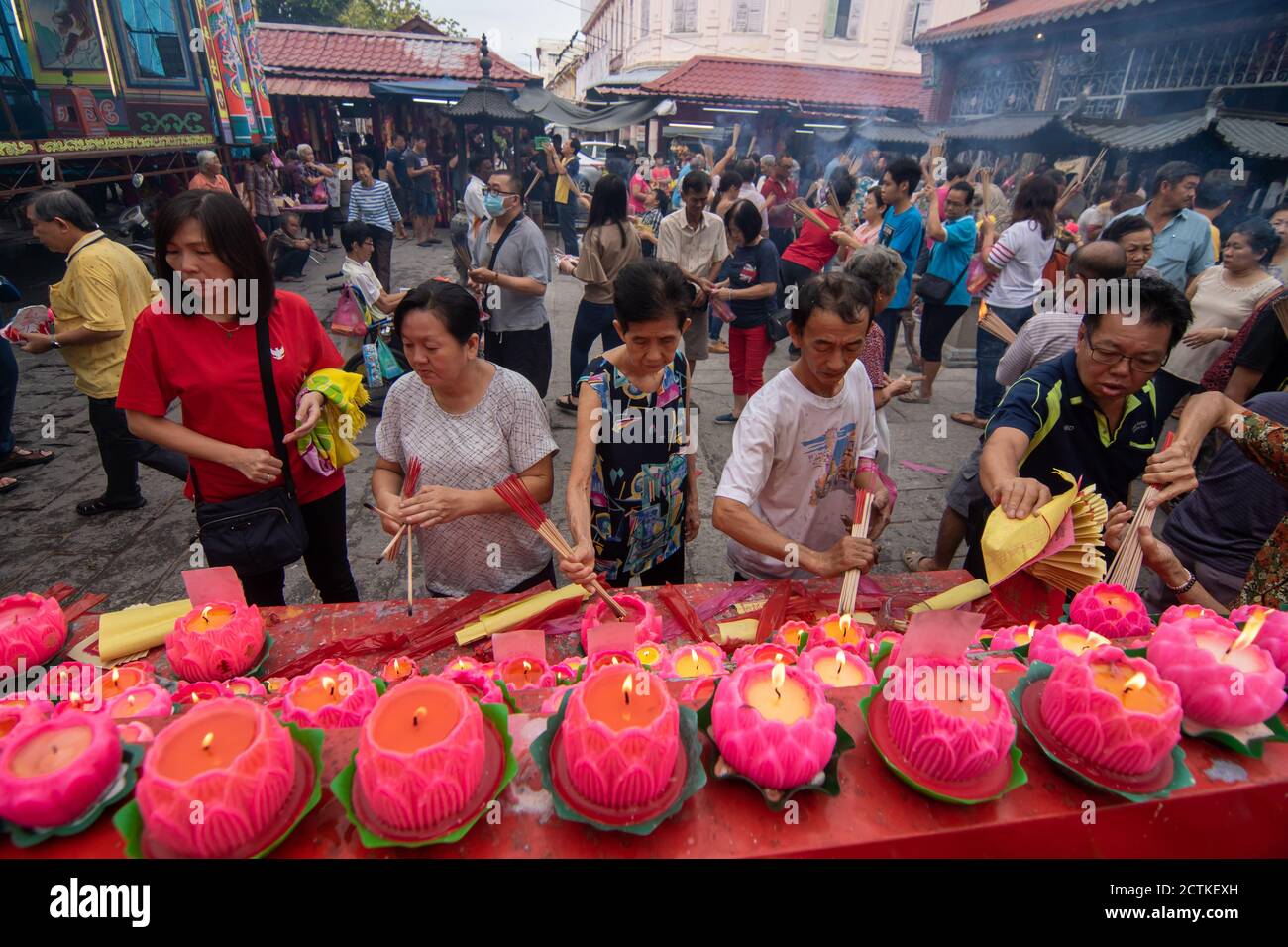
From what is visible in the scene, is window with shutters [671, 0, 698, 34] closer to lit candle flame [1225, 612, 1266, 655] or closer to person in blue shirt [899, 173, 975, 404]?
person in blue shirt [899, 173, 975, 404]

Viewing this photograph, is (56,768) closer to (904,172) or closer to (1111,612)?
(1111,612)

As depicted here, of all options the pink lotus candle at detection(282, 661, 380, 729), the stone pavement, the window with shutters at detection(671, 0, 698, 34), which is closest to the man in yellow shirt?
the stone pavement

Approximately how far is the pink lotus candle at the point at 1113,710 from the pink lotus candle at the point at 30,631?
221cm

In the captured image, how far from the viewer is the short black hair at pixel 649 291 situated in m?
2.05

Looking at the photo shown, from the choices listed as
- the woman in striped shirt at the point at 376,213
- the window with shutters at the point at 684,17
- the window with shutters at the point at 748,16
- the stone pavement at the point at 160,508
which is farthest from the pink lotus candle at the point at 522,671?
the window with shutters at the point at 684,17

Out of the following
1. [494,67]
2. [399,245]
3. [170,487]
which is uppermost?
[494,67]

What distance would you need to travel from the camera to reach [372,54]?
18.0 meters

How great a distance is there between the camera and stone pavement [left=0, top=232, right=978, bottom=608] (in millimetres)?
3592

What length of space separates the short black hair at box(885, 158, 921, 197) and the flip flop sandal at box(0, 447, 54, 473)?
690 centimetres

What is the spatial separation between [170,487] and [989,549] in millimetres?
5125
